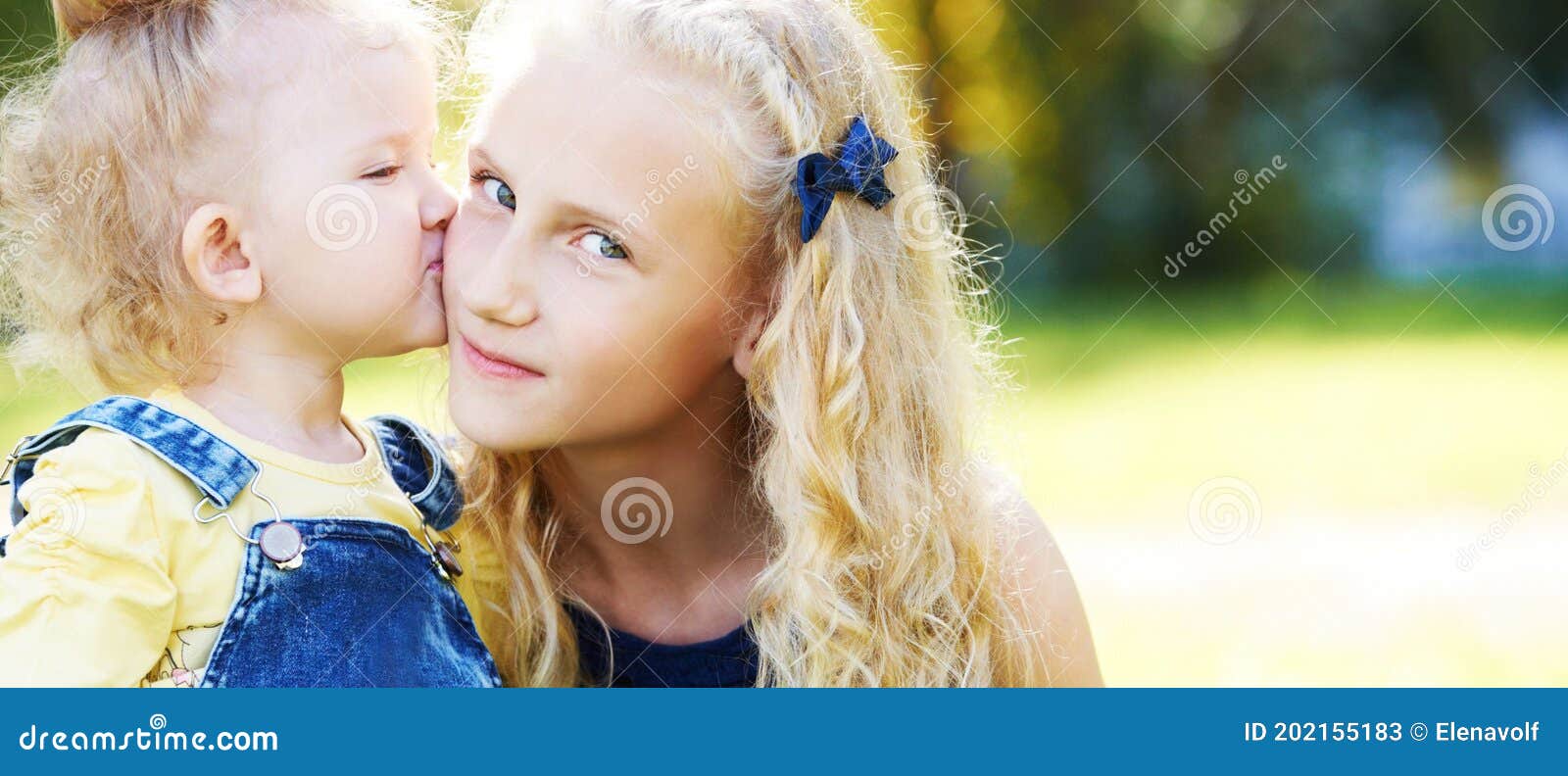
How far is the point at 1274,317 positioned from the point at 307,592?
10786mm

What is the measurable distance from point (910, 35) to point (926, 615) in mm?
11253

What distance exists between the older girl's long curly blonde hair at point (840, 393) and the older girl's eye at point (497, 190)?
0.27 m

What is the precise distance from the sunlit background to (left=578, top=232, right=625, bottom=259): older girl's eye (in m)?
0.79

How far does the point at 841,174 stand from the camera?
2549mm

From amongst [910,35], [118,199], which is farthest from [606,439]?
[910,35]

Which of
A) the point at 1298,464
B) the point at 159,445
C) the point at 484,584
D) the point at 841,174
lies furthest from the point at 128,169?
the point at 1298,464

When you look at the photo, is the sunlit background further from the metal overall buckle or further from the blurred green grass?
the metal overall buckle

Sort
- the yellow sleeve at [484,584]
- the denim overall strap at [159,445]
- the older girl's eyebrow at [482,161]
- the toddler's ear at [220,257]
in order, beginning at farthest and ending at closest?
the yellow sleeve at [484,584] < the older girl's eyebrow at [482,161] < the toddler's ear at [220,257] < the denim overall strap at [159,445]

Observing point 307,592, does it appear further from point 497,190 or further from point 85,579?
point 497,190

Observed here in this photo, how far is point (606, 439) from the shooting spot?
2.77m

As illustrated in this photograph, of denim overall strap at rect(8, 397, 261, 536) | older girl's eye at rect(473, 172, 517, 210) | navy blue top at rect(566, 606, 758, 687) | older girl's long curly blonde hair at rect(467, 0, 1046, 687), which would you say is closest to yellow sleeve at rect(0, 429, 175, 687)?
denim overall strap at rect(8, 397, 261, 536)

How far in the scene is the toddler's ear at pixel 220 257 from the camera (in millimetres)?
2357

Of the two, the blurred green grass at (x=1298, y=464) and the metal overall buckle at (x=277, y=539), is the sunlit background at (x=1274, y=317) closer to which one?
the blurred green grass at (x=1298, y=464)

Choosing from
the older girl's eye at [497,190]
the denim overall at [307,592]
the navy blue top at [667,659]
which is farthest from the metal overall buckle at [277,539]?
the navy blue top at [667,659]
